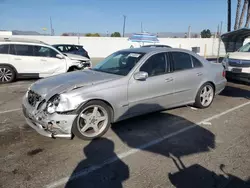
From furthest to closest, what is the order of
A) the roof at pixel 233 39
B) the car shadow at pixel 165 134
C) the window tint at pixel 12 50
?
the roof at pixel 233 39
the window tint at pixel 12 50
the car shadow at pixel 165 134

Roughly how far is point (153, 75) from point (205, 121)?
5.04ft

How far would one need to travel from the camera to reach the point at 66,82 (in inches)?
159

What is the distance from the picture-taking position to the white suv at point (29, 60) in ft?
29.1

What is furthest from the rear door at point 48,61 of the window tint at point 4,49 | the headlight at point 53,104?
the headlight at point 53,104

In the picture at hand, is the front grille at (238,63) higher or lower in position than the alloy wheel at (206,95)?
higher

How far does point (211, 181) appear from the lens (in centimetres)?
285

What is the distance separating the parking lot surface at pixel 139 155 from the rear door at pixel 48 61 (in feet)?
15.3

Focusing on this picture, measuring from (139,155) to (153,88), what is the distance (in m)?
1.57

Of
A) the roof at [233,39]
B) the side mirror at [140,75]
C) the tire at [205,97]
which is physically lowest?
the tire at [205,97]

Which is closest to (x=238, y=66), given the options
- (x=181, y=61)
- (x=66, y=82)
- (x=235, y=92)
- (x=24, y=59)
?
(x=235, y=92)

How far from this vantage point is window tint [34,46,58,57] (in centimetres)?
940

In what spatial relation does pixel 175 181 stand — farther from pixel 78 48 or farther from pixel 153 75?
pixel 78 48

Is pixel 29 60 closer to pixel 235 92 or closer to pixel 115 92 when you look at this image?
pixel 115 92

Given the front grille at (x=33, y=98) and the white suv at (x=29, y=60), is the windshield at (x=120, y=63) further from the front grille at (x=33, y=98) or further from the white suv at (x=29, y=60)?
the white suv at (x=29, y=60)
